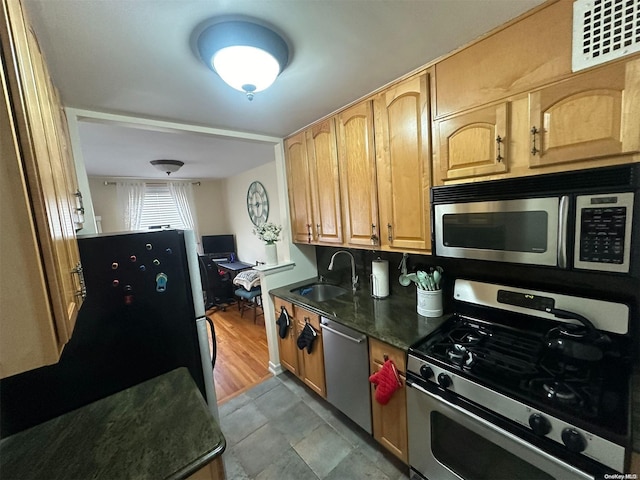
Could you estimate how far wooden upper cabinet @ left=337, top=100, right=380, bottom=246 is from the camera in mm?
1764

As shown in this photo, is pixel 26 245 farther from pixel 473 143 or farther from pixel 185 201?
pixel 185 201

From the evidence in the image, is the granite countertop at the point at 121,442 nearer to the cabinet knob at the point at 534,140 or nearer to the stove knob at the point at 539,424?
the stove knob at the point at 539,424

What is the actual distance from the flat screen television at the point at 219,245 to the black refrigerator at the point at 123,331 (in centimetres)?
389

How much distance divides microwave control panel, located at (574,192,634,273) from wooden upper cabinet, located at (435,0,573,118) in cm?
51

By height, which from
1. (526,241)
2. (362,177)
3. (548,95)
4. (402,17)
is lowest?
(526,241)

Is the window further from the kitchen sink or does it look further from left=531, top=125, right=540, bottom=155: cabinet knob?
left=531, top=125, right=540, bottom=155: cabinet knob

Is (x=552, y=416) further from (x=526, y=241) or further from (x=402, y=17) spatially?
(x=402, y=17)

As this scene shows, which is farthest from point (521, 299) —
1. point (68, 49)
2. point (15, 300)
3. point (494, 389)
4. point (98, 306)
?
point (68, 49)

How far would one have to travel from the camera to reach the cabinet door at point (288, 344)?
2.28 meters

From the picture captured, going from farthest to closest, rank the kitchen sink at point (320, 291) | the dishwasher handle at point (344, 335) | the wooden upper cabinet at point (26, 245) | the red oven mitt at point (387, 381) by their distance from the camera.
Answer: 1. the kitchen sink at point (320, 291)
2. the dishwasher handle at point (344, 335)
3. the red oven mitt at point (387, 381)
4. the wooden upper cabinet at point (26, 245)

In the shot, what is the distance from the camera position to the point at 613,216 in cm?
92

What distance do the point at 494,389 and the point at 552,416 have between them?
175 mm

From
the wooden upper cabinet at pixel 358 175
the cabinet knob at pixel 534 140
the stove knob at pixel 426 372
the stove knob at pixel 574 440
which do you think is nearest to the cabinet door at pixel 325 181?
the wooden upper cabinet at pixel 358 175

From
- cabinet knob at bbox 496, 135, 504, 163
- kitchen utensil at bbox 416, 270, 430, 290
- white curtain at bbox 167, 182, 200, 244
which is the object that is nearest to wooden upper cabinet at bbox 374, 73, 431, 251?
kitchen utensil at bbox 416, 270, 430, 290
